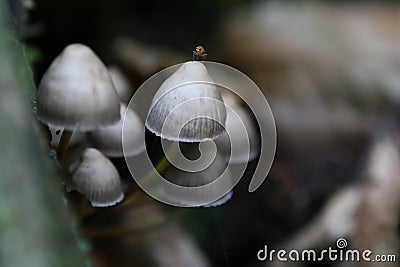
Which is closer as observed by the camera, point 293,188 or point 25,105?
point 25,105

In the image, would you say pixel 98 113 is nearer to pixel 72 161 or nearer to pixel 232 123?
pixel 72 161

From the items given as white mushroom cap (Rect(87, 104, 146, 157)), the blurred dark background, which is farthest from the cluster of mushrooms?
the blurred dark background

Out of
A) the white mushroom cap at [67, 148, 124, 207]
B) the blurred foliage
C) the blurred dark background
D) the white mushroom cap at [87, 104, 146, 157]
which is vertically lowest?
the blurred foliage

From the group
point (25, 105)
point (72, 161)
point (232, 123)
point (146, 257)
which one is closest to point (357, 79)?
point (146, 257)

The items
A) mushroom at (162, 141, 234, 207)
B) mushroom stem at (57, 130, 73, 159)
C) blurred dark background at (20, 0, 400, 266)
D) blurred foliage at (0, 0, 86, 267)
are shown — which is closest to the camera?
blurred foliage at (0, 0, 86, 267)

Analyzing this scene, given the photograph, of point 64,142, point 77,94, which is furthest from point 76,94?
point 64,142

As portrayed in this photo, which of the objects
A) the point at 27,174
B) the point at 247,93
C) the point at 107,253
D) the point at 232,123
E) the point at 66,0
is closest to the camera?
the point at 27,174

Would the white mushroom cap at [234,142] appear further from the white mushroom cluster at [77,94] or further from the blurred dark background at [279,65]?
the blurred dark background at [279,65]

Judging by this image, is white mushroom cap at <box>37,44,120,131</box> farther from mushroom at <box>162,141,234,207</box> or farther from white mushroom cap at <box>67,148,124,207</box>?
mushroom at <box>162,141,234,207</box>
